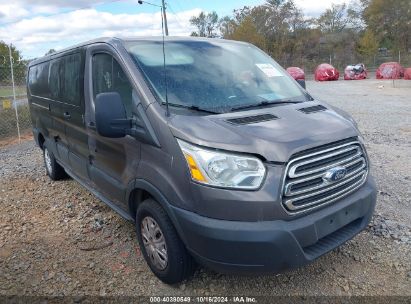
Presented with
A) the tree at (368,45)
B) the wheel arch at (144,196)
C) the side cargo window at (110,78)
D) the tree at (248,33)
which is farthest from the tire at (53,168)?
the tree at (368,45)

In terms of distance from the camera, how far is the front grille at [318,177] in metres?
2.59

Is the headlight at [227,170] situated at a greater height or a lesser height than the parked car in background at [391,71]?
lesser

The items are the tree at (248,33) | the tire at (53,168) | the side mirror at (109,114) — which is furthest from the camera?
the tree at (248,33)

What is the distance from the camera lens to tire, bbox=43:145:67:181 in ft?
19.9

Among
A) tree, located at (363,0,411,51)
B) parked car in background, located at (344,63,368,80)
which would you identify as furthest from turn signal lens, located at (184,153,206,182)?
tree, located at (363,0,411,51)

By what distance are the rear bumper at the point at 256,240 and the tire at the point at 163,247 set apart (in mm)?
171

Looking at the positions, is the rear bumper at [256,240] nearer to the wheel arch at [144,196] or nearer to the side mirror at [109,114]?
the wheel arch at [144,196]

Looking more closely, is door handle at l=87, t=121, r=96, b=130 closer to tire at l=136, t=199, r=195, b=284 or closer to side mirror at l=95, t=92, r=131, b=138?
side mirror at l=95, t=92, r=131, b=138

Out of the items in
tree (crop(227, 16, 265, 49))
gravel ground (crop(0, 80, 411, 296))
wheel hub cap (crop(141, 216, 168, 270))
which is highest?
tree (crop(227, 16, 265, 49))

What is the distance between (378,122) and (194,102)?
341 inches

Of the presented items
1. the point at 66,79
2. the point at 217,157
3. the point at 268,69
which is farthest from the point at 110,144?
the point at 268,69

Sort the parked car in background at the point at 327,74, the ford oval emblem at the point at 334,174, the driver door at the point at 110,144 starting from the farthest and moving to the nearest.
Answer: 1. the parked car in background at the point at 327,74
2. the driver door at the point at 110,144
3. the ford oval emblem at the point at 334,174

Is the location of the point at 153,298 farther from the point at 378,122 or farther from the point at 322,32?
the point at 322,32

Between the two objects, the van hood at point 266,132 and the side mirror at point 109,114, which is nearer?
the van hood at point 266,132
